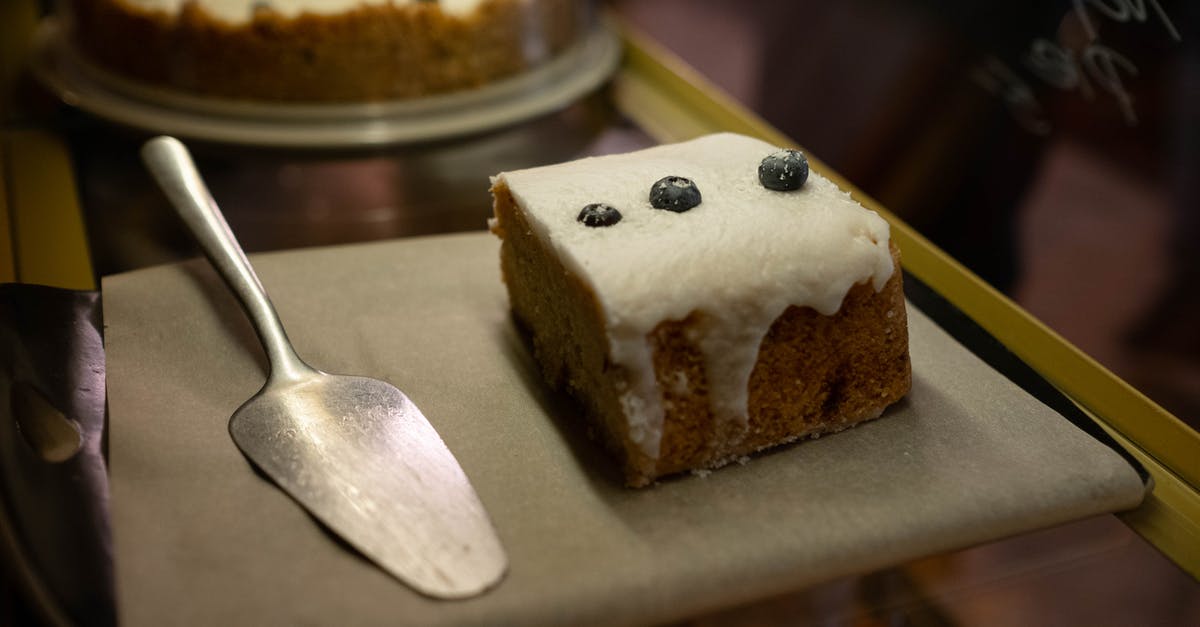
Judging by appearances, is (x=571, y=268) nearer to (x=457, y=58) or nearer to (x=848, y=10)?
(x=457, y=58)

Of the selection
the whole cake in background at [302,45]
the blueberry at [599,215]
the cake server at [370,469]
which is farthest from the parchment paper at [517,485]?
the whole cake in background at [302,45]

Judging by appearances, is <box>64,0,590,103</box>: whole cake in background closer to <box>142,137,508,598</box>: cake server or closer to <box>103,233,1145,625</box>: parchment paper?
<box>103,233,1145,625</box>: parchment paper

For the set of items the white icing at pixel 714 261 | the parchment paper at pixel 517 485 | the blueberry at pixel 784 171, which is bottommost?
the parchment paper at pixel 517 485

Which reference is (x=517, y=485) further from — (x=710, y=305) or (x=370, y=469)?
(x=710, y=305)

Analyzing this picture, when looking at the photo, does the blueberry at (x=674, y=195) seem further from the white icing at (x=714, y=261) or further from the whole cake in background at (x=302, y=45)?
the whole cake in background at (x=302, y=45)

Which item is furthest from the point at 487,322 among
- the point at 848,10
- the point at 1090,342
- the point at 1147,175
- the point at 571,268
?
the point at 848,10

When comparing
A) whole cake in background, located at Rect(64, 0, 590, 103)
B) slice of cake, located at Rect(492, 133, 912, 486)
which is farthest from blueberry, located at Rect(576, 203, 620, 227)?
whole cake in background, located at Rect(64, 0, 590, 103)

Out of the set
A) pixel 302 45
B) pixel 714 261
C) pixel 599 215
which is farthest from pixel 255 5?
pixel 714 261
